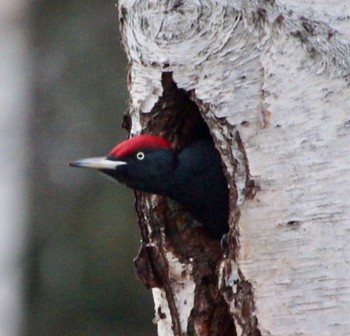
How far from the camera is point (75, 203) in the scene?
6.06 meters

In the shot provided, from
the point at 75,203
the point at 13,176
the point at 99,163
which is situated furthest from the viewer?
the point at 13,176

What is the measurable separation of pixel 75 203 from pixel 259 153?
2.66 meters

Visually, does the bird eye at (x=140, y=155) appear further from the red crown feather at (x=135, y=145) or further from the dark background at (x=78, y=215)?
the dark background at (x=78, y=215)

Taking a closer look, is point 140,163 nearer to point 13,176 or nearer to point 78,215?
point 78,215

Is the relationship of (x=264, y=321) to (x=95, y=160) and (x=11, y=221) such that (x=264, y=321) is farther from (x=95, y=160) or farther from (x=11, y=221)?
(x=11, y=221)

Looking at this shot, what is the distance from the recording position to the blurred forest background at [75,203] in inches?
238

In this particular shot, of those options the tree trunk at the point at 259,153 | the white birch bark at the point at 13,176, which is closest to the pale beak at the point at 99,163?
the tree trunk at the point at 259,153

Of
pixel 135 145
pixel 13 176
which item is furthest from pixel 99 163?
pixel 13 176

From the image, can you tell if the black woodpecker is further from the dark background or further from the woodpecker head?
the dark background

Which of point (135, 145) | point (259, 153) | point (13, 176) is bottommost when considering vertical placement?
point (259, 153)

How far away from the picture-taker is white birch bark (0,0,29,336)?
6.36 m

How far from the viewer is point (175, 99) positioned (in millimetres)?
4023

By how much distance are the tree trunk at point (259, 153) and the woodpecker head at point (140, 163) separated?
0.13 metres

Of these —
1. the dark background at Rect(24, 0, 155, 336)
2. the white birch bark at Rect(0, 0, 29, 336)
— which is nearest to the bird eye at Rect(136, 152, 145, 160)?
the dark background at Rect(24, 0, 155, 336)
